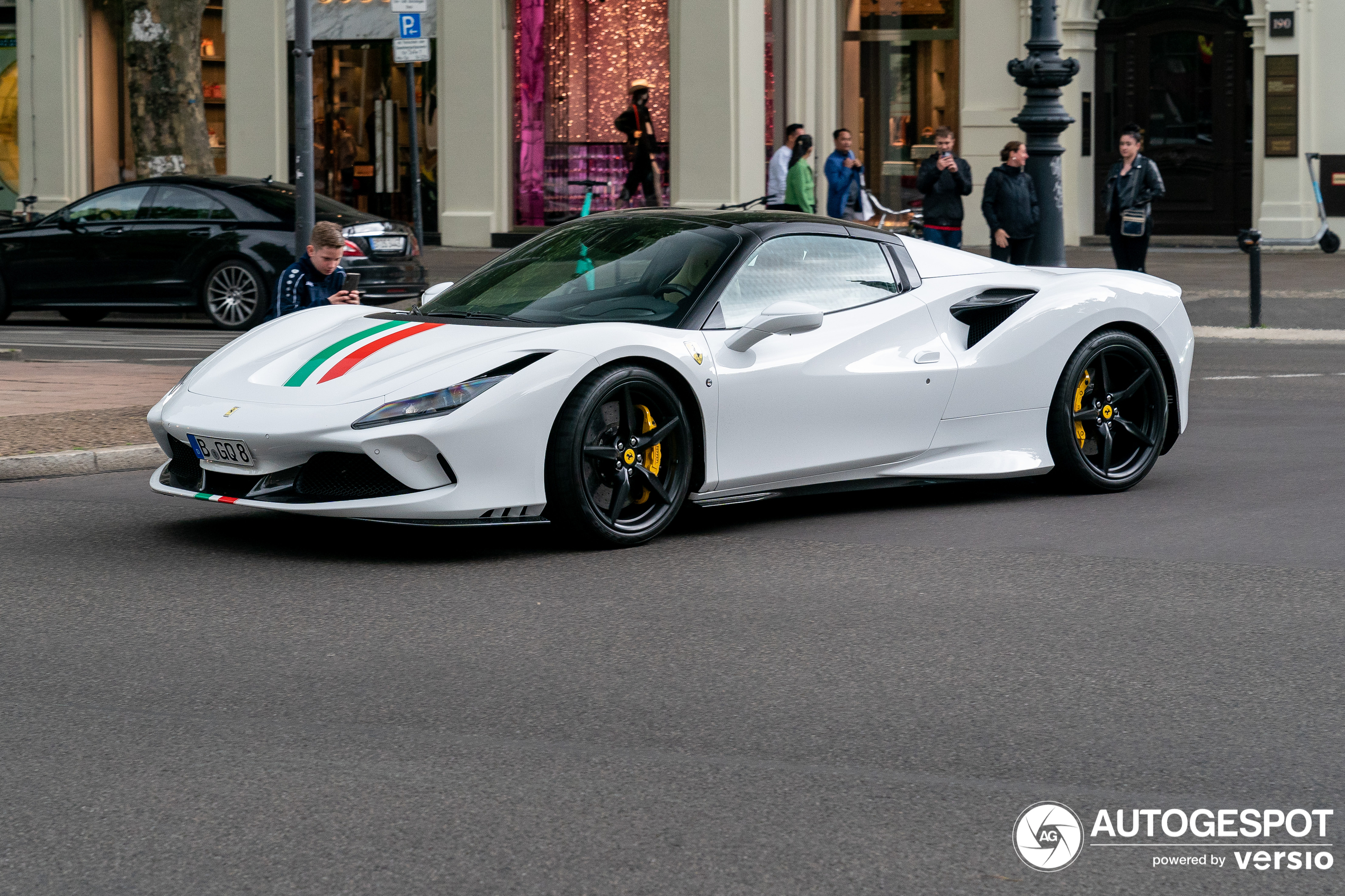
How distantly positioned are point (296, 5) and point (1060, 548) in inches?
335

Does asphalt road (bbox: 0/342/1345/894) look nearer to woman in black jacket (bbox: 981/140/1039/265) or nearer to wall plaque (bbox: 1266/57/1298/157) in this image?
woman in black jacket (bbox: 981/140/1039/265)

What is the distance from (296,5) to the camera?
13.9 metres

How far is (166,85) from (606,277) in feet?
48.1

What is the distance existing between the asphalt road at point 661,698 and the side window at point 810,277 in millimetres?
903

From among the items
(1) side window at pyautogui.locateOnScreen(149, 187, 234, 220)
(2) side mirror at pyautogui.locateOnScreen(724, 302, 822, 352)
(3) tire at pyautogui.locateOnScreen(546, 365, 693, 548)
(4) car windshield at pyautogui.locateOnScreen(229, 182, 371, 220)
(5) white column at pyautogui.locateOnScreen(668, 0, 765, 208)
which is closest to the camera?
(3) tire at pyautogui.locateOnScreen(546, 365, 693, 548)

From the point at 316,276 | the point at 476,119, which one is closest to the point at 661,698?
the point at 316,276

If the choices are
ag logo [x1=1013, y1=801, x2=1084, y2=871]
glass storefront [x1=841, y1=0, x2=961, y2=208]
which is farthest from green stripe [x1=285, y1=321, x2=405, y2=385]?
glass storefront [x1=841, y1=0, x2=961, y2=208]

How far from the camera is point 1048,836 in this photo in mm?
4008

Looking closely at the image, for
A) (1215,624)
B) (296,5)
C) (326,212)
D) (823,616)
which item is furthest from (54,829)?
(326,212)

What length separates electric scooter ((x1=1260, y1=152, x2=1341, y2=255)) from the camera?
2592 cm

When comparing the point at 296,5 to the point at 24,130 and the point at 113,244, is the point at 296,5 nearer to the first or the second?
the point at 113,244

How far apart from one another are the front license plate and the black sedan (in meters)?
10.3

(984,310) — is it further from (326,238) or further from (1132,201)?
(1132,201)

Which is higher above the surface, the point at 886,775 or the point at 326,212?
the point at 326,212
